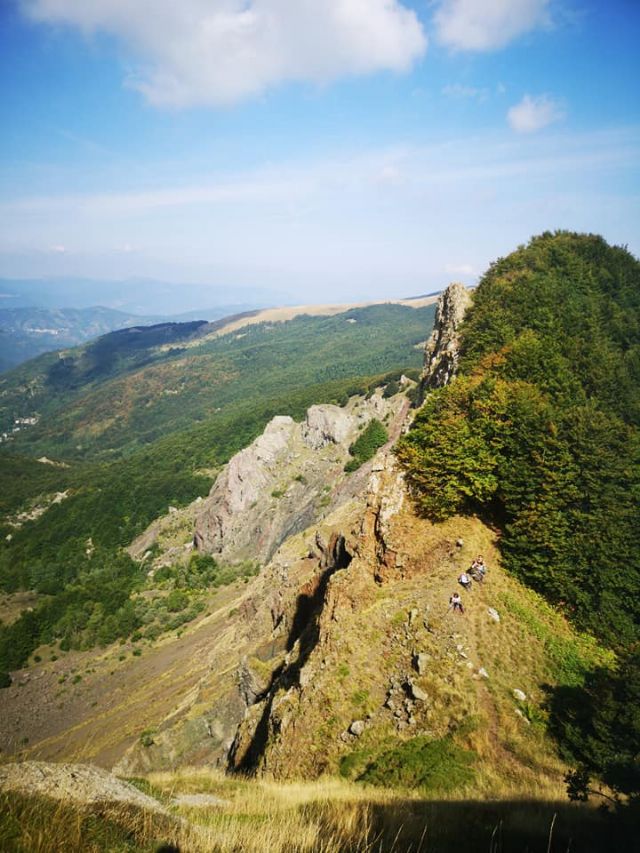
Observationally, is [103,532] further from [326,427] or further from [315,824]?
[315,824]

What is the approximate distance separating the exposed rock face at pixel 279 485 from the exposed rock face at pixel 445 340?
23.0 metres

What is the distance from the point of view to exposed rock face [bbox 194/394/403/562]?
80.0 meters

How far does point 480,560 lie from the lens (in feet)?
75.8

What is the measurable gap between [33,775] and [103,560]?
12040 centimetres

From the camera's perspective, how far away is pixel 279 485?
87.9 meters

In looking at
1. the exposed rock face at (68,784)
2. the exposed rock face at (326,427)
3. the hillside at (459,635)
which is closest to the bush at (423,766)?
the hillside at (459,635)

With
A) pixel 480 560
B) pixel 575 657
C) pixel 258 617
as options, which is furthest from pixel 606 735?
pixel 258 617

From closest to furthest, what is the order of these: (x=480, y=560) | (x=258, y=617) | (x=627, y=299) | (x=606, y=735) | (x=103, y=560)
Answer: (x=606, y=735)
(x=480, y=560)
(x=258, y=617)
(x=627, y=299)
(x=103, y=560)

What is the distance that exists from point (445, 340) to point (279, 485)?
4448 centimetres

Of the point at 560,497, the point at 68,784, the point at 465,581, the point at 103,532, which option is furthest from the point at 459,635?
the point at 103,532

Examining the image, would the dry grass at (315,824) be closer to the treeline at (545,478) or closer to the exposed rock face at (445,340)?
the treeline at (545,478)

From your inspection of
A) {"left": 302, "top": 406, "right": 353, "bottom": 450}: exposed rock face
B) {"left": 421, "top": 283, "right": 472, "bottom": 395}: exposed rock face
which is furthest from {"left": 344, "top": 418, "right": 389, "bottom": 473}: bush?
{"left": 421, "top": 283, "right": 472, "bottom": 395}: exposed rock face

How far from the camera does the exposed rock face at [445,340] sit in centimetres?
5397

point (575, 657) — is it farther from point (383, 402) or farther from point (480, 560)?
point (383, 402)
